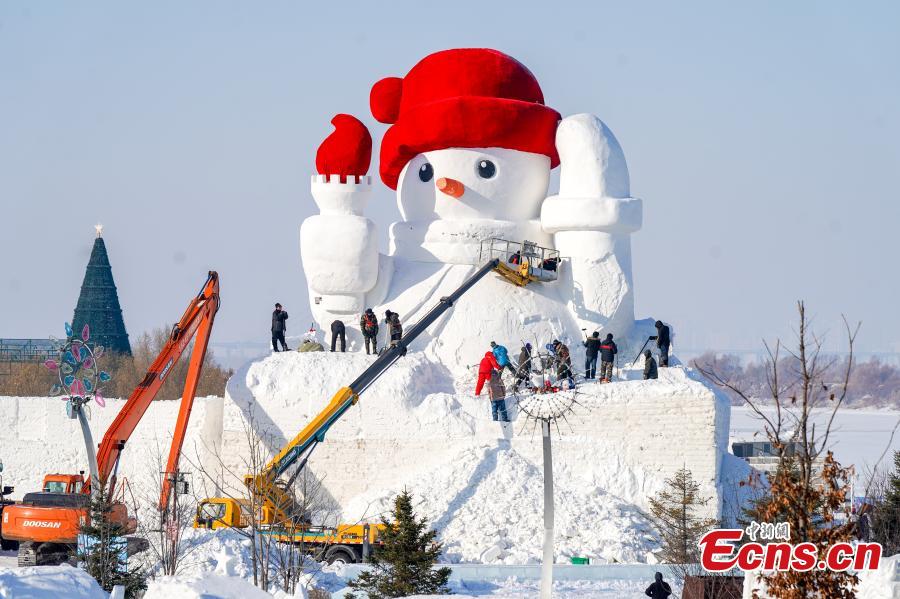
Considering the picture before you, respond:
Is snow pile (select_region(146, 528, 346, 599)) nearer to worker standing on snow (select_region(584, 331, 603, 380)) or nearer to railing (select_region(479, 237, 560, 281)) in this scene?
worker standing on snow (select_region(584, 331, 603, 380))

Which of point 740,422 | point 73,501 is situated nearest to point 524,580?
point 73,501

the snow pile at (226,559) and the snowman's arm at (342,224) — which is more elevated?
the snowman's arm at (342,224)

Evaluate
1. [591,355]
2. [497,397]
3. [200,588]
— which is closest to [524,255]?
[591,355]

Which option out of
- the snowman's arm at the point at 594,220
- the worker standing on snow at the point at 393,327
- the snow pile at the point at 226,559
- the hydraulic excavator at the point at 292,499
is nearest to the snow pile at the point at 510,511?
the hydraulic excavator at the point at 292,499

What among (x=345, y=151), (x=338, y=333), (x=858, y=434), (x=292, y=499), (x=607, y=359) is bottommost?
(x=292, y=499)

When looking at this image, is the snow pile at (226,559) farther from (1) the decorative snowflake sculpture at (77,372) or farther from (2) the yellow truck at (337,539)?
(1) the decorative snowflake sculpture at (77,372)

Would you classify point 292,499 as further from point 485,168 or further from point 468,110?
point 468,110

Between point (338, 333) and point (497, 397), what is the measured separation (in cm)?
340

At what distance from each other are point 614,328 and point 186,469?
7762mm

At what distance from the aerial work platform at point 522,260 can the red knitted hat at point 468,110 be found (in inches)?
64.7

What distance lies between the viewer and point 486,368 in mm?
23750

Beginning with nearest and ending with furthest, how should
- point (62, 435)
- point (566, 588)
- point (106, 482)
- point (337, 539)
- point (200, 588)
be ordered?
1. point (200, 588)
2. point (566, 588)
3. point (337, 539)
4. point (106, 482)
5. point (62, 435)

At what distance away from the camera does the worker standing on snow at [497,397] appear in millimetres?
23516

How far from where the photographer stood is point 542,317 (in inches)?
1005
